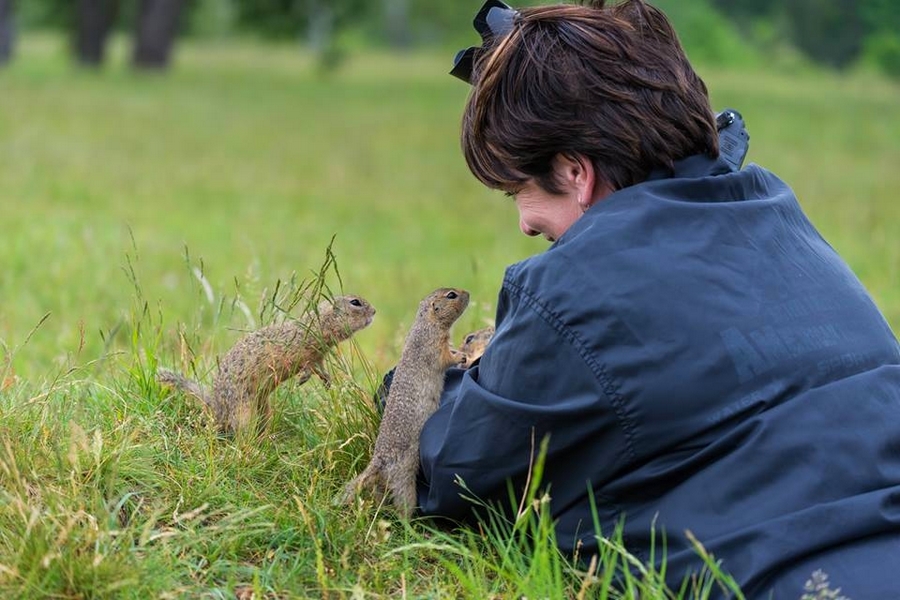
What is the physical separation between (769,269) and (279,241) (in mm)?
7582

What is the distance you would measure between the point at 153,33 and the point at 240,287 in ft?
85.3

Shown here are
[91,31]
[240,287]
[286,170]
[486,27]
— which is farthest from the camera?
[91,31]

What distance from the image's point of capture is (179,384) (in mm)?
3668

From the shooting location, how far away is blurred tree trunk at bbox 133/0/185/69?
30094mm

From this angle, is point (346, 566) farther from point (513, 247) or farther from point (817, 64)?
point (817, 64)

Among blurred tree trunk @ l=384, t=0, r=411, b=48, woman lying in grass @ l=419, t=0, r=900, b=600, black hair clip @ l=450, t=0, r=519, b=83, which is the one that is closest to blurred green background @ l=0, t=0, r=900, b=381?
black hair clip @ l=450, t=0, r=519, b=83

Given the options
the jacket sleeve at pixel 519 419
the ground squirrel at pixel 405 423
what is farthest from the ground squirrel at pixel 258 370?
the jacket sleeve at pixel 519 419

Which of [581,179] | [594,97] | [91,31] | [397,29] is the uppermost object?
[594,97]

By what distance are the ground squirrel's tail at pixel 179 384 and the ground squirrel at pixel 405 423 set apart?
65cm

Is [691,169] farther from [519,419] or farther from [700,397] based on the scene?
[519,419]

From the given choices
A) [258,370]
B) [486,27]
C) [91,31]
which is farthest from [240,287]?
[91,31]

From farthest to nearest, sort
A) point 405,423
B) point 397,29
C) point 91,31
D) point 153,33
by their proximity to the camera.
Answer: point 397,29 → point 91,31 → point 153,33 → point 405,423

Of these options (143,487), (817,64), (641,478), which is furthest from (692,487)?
(817,64)

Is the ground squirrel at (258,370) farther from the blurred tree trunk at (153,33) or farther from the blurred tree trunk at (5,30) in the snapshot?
the blurred tree trunk at (153,33)
